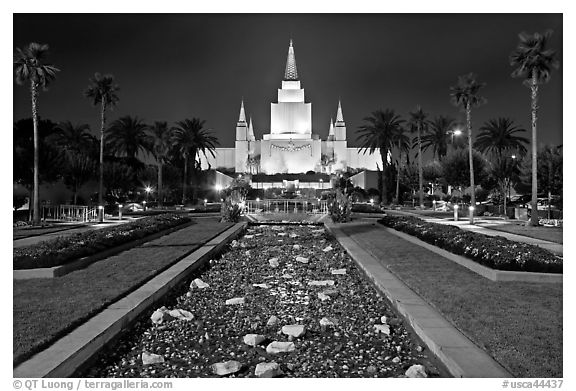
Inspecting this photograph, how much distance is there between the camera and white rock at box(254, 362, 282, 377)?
17.0ft

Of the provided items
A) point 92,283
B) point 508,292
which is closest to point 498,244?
point 508,292

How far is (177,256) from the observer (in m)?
12.1

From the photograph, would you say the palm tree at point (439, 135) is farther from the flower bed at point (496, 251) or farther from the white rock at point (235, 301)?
the white rock at point (235, 301)

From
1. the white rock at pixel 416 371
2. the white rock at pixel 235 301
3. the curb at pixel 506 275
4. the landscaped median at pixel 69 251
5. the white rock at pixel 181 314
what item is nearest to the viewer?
the white rock at pixel 416 371

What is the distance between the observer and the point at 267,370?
17.2 ft

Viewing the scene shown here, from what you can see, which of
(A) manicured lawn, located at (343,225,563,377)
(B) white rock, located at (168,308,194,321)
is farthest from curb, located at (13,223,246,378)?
(A) manicured lawn, located at (343,225,563,377)

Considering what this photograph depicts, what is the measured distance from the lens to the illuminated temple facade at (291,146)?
11275 cm

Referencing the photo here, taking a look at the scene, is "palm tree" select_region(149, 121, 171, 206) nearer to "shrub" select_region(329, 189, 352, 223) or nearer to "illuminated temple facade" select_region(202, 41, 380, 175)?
"shrub" select_region(329, 189, 352, 223)

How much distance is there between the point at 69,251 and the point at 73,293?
124 inches

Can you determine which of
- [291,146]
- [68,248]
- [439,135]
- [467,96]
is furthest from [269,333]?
[291,146]

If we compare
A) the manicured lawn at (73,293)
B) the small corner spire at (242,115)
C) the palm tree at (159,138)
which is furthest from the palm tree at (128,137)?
the small corner spire at (242,115)

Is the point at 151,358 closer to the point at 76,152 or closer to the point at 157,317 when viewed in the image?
the point at 157,317

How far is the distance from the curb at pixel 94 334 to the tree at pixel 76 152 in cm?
3002

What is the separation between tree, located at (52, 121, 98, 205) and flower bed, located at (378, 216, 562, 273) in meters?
29.7
